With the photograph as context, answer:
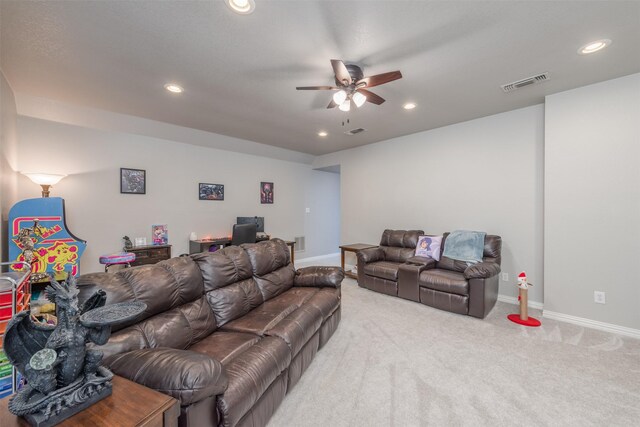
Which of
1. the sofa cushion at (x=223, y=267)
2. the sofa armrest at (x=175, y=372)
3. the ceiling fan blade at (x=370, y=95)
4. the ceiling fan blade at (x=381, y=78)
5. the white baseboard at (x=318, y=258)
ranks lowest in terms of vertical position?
the white baseboard at (x=318, y=258)

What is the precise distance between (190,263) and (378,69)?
8.65 feet

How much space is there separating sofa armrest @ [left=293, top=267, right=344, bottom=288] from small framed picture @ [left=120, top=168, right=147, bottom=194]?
3179mm

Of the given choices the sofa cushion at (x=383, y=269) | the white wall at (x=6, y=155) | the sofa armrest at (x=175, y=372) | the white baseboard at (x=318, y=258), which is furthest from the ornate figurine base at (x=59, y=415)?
the white baseboard at (x=318, y=258)

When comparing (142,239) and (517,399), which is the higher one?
(142,239)

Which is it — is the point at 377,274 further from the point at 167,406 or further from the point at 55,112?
the point at 55,112

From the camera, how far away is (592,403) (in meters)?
1.86

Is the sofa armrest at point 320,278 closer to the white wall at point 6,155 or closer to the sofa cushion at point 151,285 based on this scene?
the sofa cushion at point 151,285

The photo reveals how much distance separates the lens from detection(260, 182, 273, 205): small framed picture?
6.06m

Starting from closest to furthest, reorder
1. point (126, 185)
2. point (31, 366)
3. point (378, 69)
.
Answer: point (31, 366) → point (378, 69) → point (126, 185)

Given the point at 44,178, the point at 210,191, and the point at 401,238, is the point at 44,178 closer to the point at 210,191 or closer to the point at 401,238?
the point at 210,191

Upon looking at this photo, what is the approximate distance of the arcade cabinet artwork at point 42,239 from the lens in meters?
2.85

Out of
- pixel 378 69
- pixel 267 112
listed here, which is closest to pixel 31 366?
pixel 378 69

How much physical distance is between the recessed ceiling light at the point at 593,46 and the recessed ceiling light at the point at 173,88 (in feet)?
13.7

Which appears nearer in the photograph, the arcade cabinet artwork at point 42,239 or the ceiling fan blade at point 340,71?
the ceiling fan blade at point 340,71
